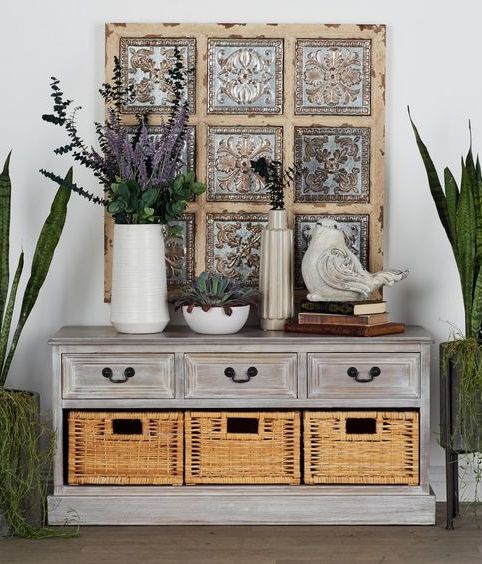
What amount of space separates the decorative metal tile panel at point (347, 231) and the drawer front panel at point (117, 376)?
0.72 meters

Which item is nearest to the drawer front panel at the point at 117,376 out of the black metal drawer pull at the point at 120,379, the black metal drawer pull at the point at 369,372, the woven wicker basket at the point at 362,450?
the black metal drawer pull at the point at 120,379

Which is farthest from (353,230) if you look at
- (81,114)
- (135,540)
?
(135,540)

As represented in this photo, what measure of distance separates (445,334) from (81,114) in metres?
1.75

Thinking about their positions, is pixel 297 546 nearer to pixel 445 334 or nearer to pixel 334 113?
pixel 445 334

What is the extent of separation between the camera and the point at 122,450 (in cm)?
366

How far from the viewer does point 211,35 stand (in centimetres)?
397

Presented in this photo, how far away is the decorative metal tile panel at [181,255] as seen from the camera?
401 centimetres

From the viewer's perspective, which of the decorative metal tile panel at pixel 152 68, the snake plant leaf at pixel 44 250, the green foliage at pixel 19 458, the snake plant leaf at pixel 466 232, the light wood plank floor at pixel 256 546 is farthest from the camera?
the decorative metal tile panel at pixel 152 68

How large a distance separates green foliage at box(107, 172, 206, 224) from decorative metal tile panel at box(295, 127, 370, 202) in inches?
19.6

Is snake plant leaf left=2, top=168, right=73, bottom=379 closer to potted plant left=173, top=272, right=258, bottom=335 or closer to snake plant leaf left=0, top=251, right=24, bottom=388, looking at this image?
snake plant leaf left=0, top=251, right=24, bottom=388

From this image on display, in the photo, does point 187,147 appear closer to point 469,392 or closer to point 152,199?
point 152,199

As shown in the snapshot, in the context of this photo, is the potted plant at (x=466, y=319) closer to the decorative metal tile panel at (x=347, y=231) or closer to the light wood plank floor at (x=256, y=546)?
the light wood plank floor at (x=256, y=546)

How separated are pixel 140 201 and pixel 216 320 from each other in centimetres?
53

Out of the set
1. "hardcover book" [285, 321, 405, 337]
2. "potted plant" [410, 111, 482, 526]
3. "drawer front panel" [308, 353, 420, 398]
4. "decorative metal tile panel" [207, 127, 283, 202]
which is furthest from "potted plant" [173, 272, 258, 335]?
"potted plant" [410, 111, 482, 526]
